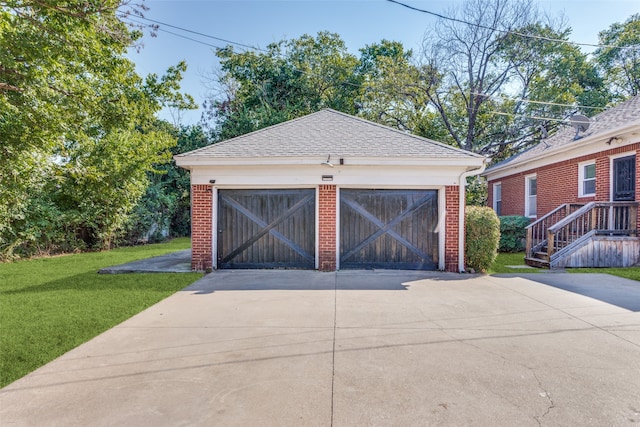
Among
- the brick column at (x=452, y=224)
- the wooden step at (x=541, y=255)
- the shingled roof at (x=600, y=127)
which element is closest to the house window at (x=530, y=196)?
the shingled roof at (x=600, y=127)

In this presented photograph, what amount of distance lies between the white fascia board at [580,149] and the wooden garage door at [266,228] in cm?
866

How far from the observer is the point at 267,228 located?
27.9 feet

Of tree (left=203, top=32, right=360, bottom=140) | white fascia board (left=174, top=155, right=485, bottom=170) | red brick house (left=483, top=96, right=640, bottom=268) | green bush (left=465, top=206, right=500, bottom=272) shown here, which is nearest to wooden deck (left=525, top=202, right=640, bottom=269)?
red brick house (left=483, top=96, right=640, bottom=268)

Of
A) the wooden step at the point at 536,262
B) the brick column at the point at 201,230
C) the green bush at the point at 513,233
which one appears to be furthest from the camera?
the green bush at the point at 513,233

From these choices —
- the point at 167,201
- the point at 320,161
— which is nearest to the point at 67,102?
the point at 320,161

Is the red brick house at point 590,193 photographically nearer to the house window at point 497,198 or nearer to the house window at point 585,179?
the house window at point 585,179

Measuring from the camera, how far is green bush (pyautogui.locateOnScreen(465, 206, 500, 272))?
806cm

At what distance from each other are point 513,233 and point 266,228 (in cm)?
991

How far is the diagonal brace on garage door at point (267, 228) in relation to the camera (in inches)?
334

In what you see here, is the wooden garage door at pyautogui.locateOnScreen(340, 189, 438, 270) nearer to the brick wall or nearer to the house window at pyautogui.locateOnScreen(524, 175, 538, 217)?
the brick wall

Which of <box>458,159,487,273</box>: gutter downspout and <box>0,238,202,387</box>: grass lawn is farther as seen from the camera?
<box>458,159,487,273</box>: gutter downspout

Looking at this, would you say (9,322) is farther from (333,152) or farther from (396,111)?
(396,111)

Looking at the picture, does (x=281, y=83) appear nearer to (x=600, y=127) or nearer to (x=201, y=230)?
(x=201, y=230)

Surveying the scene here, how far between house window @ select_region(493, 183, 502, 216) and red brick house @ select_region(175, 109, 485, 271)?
970 cm
